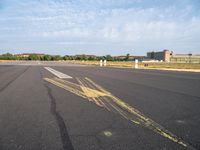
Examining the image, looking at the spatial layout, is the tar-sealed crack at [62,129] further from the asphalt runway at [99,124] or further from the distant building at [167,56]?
the distant building at [167,56]

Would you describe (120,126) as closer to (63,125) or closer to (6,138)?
(63,125)

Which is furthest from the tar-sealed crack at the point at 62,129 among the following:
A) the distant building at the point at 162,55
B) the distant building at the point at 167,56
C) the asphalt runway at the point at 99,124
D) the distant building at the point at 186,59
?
the distant building at the point at 162,55

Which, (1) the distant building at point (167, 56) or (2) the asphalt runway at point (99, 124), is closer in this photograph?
(2) the asphalt runway at point (99, 124)

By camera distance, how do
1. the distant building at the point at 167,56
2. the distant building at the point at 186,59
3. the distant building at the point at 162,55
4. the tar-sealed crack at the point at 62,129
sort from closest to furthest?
1. the tar-sealed crack at the point at 62,129
2. the distant building at the point at 186,59
3. the distant building at the point at 167,56
4. the distant building at the point at 162,55

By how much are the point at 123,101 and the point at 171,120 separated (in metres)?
2.17

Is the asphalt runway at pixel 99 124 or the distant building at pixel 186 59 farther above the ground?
the asphalt runway at pixel 99 124

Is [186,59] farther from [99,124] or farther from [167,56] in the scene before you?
[99,124]

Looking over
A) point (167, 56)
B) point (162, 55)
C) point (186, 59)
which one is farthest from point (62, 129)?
point (162, 55)

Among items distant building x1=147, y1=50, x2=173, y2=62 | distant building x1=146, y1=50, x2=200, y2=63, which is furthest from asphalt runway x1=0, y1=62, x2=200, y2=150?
distant building x1=147, y1=50, x2=173, y2=62

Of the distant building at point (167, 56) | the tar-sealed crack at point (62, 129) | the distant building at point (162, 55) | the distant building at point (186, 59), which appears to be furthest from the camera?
the distant building at point (162, 55)

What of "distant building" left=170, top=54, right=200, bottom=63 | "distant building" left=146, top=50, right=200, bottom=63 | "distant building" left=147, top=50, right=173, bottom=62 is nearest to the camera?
"distant building" left=170, top=54, right=200, bottom=63

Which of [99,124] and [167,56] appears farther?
[167,56]

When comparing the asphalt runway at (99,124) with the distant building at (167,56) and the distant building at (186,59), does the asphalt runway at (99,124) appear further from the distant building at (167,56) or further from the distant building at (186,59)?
the distant building at (167,56)

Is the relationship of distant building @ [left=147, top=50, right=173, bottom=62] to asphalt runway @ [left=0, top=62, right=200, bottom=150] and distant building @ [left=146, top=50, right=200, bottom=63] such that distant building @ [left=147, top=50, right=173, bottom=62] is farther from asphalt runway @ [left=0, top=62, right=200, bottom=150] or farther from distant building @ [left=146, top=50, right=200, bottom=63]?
asphalt runway @ [left=0, top=62, right=200, bottom=150]
